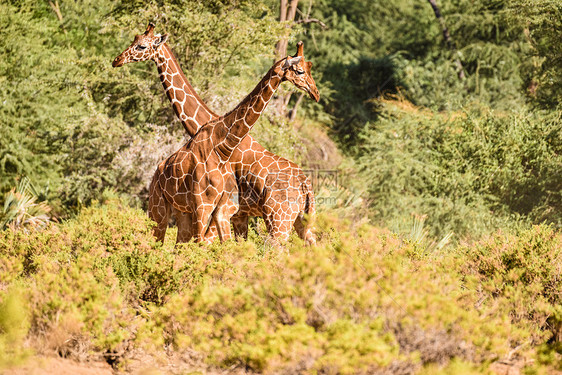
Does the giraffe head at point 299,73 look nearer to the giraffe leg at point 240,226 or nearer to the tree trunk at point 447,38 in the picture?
the giraffe leg at point 240,226

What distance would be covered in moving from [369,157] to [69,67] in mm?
8279

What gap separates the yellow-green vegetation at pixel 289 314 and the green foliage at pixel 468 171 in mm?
8309

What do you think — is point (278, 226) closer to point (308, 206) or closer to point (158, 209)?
point (308, 206)

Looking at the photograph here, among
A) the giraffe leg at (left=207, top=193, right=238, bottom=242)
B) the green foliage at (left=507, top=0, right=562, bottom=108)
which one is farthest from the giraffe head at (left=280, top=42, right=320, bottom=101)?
the green foliage at (left=507, top=0, right=562, bottom=108)

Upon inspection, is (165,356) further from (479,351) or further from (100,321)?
(479,351)

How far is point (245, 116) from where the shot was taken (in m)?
8.30

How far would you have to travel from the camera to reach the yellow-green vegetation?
532cm

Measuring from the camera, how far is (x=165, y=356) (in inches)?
255

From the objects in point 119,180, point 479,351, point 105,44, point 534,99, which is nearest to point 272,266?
point 479,351

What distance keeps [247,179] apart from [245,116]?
82 cm

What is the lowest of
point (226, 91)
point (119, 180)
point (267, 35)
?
point (119, 180)

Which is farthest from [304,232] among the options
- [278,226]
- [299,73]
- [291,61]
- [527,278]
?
[527,278]

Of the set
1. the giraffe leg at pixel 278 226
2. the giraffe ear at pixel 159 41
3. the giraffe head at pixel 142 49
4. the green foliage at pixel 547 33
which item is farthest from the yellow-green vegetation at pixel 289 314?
the green foliage at pixel 547 33

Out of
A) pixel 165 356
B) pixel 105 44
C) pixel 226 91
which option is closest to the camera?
pixel 165 356
